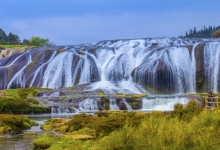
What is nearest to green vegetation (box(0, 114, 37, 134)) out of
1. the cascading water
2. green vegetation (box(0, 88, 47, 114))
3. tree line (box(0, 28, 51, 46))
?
green vegetation (box(0, 88, 47, 114))

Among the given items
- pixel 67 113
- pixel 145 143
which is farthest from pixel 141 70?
pixel 145 143

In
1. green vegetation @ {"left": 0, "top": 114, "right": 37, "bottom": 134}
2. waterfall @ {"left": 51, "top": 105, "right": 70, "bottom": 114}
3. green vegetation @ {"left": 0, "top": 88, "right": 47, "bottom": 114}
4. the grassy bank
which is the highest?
the grassy bank

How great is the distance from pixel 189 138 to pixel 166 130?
2.71 ft

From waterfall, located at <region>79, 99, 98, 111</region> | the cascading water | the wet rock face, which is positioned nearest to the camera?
waterfall, located at <region>79, 99, 98, 111</region>

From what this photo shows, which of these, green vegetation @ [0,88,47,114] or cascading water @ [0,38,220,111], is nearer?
green vegetation @ [0,88,47,114]

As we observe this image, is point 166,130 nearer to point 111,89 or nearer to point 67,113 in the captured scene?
point 67,113

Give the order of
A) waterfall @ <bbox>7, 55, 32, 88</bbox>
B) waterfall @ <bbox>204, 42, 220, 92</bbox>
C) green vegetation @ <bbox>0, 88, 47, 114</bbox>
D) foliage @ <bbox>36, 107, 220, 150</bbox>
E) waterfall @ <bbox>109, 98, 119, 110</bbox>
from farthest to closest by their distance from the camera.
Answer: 1. waterfall @ <bbox>7, 55, 32, 88</bbox>
2. waterfall @ <bbox>204, 42, 220, 92</bbox>
3. waterfall @ <bbox>109, 98, 119, 110</bbox>
4. green vegetation @ <bbox>0, 88, 47, 114</bbox>
5. foliage @ <bbox>36, 107, 220, 150</bbox>

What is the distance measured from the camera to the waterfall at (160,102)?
37469 mm

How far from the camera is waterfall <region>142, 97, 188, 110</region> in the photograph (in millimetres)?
37469

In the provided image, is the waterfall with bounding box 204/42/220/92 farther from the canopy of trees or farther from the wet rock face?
the canopy of trees

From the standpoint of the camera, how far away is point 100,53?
60438 mm

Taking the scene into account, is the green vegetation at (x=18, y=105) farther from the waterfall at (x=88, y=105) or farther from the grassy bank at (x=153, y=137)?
the grassy bank at (x=153, y=137)

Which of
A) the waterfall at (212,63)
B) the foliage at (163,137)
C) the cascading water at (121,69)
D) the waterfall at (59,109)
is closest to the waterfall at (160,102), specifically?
the waterfall at (59,109)

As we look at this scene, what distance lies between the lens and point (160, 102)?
3778 centimetres
